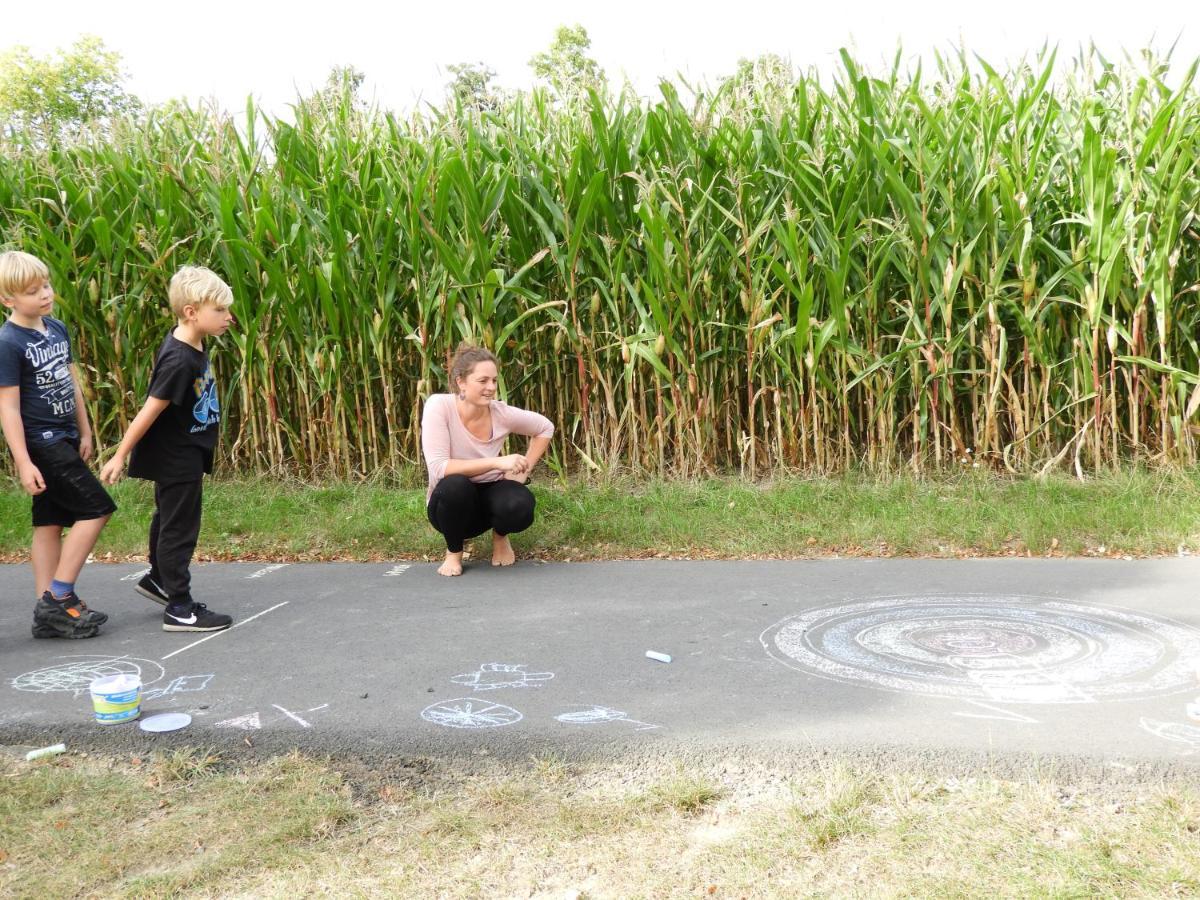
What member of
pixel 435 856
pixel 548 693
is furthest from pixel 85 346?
pixel 435 856

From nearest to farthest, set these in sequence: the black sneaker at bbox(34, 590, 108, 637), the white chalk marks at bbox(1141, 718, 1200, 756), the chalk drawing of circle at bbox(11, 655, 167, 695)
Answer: the white chalk marks at bbox(1141, 718, 1200, 756) < the chalk drawing of circle at bbox(11, 655, 167, 695) < the black sneaker at bbox(34, 590, 108, 637)

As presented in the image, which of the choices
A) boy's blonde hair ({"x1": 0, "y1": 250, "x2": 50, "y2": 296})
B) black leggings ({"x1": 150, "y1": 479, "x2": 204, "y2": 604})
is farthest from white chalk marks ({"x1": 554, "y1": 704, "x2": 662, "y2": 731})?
boy's blonde hair ({"x1": 0, "y1": 250, "x2": 50, "y2": 296})

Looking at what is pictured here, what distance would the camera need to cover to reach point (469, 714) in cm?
323

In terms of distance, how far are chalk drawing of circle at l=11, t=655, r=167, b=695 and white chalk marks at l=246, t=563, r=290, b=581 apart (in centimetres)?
134

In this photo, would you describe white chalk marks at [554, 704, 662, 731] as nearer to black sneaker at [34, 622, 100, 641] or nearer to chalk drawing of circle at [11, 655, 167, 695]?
chalk drawing of circle at [11, 655, 167, 695]

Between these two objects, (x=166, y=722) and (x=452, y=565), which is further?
(x=452, y=565)

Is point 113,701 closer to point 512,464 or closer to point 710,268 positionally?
point 512,464

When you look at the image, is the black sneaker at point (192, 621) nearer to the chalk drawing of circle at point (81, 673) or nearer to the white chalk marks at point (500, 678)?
the chalk drawing of circle at point (81, 673)

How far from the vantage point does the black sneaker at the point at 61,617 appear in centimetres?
419

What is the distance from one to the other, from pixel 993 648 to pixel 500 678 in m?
1.67

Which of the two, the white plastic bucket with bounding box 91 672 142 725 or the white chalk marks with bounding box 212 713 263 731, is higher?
the white plastic bucket with bounding box 91 672 142 725

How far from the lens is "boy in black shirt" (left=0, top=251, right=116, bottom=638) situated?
3.97 m

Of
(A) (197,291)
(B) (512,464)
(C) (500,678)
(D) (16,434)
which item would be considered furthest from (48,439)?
(C) (500,678)

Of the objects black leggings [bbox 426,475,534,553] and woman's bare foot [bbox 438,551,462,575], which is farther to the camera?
woman's bare foot [bbox 438,551,462,575]
